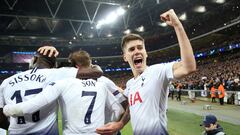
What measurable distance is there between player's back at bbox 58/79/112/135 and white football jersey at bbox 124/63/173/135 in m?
0.48

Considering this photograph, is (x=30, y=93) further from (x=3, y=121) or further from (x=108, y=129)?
(x=108, y=129)

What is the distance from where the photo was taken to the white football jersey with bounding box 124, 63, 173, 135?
10.2ft

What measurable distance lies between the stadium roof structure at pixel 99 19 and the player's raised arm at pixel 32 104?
796 inches

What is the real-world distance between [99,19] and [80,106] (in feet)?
83.4

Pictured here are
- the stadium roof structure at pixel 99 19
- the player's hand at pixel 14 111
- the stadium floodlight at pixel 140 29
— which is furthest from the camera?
the stadium floodlight at pixel 140 29

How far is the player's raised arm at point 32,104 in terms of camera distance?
2980 millimetres

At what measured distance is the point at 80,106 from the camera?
3293mm

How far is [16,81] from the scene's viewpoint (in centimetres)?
344

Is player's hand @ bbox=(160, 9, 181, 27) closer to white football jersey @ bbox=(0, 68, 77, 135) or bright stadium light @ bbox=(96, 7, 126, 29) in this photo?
white football jersey @ bbox=(0, 68, 77, 135)

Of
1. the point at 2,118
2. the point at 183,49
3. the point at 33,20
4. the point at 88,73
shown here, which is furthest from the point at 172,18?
the point at 33,20

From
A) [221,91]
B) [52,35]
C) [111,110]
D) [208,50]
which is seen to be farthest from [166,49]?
[111,110]

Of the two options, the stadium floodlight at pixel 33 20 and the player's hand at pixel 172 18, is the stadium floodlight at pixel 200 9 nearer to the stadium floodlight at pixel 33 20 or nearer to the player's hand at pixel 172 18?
the stadium floodlight at pixel 33 20

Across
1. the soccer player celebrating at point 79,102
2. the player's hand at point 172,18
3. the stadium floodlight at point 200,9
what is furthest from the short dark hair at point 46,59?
the stadium floodlight at point 200,9

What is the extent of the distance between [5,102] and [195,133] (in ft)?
26.2
